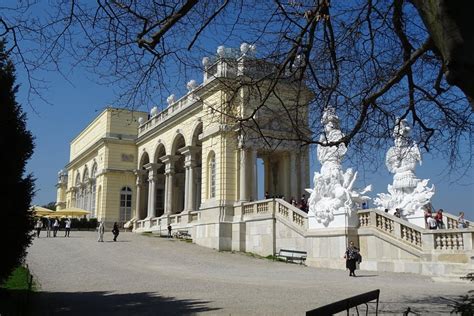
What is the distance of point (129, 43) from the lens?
23.8 ft

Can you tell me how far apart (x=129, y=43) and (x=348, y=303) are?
14.9 feet

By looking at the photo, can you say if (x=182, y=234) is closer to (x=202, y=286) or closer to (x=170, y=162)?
(x=170, y=162)

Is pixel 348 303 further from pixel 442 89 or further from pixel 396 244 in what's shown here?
pixel 396 244

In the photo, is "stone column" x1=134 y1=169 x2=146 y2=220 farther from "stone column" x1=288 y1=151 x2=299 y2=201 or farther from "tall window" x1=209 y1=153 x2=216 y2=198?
"stone column" x1=288 y1=151 x2=299 y2=201

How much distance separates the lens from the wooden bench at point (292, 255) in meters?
21.3

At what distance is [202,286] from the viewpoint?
42.6 ft

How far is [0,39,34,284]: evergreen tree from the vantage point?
9.02 meters

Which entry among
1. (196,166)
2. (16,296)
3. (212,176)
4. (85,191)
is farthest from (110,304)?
(85,191)

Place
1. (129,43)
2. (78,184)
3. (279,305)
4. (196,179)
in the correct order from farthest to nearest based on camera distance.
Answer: (78,184) → (196,179) → (279,305) → (129,43)

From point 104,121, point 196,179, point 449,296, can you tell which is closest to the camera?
point 449,296

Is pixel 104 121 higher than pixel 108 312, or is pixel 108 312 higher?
pixel 104 121

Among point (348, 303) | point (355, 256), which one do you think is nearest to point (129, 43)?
point (348, 303)

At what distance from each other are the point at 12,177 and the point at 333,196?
44.8 ft

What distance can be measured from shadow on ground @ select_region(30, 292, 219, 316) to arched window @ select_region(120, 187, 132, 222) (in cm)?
3635
